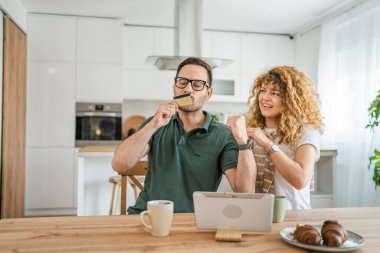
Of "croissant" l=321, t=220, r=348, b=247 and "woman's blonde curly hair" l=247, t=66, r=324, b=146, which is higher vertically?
"woman's blonde curly hair" l=247, t=66, r=324, b=146

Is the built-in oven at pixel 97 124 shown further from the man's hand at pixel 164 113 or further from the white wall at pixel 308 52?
the man's hand at pixel 164 113

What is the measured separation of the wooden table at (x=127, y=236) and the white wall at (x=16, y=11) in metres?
3.10

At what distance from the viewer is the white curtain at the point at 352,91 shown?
3.59 meters

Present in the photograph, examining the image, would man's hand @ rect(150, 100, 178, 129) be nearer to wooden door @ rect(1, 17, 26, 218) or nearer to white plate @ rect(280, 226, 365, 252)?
white plate @ rect(280, 226, 365, 252)

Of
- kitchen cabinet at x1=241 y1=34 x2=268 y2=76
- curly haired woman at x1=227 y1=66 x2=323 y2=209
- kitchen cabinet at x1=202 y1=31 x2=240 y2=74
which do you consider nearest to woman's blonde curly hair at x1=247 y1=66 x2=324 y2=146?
curly haired woman at x1=227 y1=66 x2=323 y2=209

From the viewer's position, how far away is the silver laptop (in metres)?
1.03

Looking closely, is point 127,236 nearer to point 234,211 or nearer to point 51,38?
point 234,211

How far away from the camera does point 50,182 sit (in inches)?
180

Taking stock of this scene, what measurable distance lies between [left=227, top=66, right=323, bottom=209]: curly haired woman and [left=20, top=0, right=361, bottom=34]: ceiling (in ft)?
8.35

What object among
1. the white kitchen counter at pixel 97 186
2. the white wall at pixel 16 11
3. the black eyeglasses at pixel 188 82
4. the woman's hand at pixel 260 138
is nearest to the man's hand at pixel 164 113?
the black eyeglasses at pixel 188 82

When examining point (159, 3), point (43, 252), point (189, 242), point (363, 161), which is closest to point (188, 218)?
point (189, 242)

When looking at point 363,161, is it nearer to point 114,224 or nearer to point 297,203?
point 297,203

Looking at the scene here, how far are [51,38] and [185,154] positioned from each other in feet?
11.9

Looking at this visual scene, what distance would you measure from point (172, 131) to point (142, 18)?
339cm
